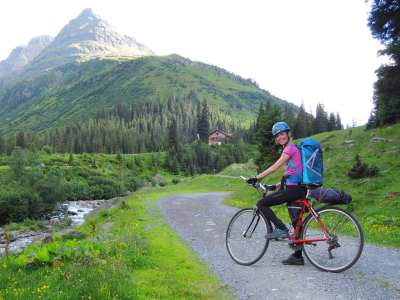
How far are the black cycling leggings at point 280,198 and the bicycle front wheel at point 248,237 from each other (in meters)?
0.19

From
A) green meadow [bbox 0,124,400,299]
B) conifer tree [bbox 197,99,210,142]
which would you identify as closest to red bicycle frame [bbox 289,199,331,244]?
green meadow [bbox 0,124,400,299]

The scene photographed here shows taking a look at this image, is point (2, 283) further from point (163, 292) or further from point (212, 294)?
point (212, 294)

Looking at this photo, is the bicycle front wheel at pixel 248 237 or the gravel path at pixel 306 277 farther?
the bicycle front wheel at pixel 248 237

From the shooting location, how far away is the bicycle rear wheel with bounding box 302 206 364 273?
16.8 feet

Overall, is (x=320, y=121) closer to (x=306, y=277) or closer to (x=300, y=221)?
(x=300, y=221)

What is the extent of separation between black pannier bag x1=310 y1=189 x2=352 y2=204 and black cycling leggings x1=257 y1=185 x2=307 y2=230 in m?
0.31

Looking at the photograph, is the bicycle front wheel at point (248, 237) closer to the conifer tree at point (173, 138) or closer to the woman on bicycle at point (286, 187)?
the woman on bicycle at point (286, 187)

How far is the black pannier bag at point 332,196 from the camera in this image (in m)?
5.22

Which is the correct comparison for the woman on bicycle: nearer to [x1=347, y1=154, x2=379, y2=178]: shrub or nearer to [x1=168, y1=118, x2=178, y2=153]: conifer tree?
[x1=347, y1=154, x2=379, y2=178]: shrub

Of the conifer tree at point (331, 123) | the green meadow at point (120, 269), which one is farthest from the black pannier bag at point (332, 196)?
the conifer tree at point (331, 123)

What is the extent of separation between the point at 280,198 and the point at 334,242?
1.47 m

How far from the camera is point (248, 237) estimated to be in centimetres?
655

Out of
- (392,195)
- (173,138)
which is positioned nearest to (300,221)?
(392,195)

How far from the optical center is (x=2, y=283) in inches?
192
